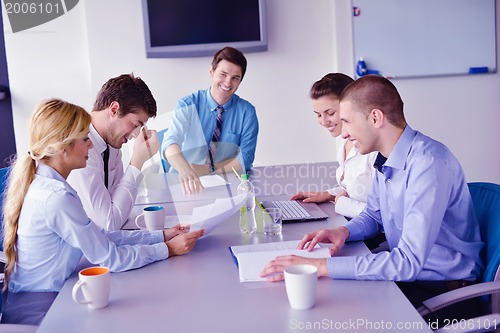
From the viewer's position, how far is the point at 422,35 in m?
4.66

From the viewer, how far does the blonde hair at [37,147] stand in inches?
66.9

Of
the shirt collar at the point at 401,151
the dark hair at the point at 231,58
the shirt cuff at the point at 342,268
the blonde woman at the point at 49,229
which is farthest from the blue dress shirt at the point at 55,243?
the dark hair at the point at 231,58

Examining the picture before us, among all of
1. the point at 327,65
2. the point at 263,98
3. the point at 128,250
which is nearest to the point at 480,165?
the point at 327,65

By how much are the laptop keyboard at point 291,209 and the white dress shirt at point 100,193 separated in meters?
0.56

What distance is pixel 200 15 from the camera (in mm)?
4531

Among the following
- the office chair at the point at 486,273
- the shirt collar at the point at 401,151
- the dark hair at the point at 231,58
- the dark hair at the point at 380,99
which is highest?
the dark hair at the point at 231,58

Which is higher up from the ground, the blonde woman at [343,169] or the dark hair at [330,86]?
the dark hair at [330,86]

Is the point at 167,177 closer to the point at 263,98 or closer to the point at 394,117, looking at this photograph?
the point at 394,117

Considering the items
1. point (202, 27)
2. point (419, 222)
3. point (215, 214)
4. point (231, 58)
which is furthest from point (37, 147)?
point (202, 27)

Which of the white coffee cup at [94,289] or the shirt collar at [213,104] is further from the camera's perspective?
the shirt collar at [213,104]

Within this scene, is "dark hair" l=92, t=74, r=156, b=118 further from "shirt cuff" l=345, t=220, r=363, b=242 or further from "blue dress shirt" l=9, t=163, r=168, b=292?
"shirt cuff" l=345, t=220, r=363, b=242

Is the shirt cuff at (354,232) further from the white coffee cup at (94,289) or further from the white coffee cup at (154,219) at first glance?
the white coffee cup at (94,289)

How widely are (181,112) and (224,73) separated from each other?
Result: 1.09ft

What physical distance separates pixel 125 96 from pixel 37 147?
0.68m
